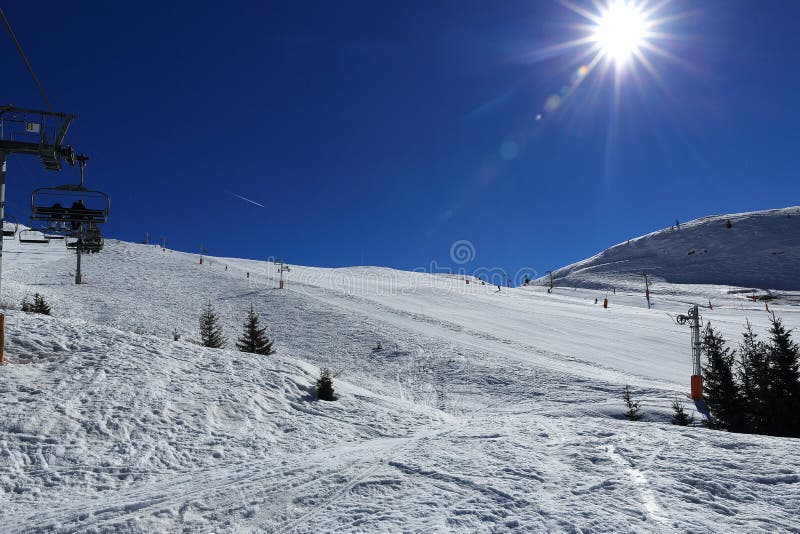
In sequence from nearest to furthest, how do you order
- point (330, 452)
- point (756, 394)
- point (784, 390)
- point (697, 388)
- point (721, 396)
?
1. point (330, 452)
2. point (784, 390)
3. point (756, 394)
4. point (721, 396)
5. point (697, 388)

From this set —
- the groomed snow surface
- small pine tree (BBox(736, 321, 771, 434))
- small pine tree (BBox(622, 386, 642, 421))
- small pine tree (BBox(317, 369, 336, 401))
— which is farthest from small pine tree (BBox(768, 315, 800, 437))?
small pine tree (BBox(317, 369, 336, 401))

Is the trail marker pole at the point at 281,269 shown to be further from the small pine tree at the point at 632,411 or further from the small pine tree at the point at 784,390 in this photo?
the small pine tree at the point at 784,390

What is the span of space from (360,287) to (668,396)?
111ft

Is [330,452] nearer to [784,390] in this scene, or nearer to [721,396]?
[721,396]

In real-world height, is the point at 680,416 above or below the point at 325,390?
below

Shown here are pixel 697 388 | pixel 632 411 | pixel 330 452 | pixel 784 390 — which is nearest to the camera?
pixel 330 452

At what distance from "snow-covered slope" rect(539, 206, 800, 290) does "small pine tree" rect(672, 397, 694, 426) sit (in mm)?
78025

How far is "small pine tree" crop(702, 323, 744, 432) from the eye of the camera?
41.8ft

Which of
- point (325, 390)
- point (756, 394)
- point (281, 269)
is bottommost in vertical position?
point (756, 394)

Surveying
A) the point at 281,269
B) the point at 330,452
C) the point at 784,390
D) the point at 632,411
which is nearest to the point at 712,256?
the point at 281,269

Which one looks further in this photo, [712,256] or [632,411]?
[712,256]

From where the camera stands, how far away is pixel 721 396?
13695 mm

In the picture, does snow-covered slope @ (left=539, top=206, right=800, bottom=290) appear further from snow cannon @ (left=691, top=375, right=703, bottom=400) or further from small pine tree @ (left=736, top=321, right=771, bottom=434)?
small pine tree @ (left=736, top=321, right=771, bottom=434)

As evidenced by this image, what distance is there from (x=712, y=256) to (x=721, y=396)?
105 m
